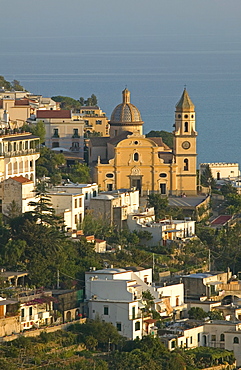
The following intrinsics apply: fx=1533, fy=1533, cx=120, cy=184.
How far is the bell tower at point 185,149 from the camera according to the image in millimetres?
57562

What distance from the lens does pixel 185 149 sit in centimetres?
5794

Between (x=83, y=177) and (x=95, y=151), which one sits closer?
(x=83, y=177)

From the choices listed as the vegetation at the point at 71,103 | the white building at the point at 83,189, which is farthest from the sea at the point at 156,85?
the white building at the point at 83,189

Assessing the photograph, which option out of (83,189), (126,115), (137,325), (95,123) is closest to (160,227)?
(83,189)

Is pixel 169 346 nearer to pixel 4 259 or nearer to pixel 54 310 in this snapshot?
pixel 54 310

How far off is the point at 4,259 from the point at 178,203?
14.8 metres

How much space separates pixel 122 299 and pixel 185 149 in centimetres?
2024

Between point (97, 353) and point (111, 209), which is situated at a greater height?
point (111, 209)

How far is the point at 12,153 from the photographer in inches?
1893

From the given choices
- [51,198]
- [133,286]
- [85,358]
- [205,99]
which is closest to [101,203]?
[51,198]

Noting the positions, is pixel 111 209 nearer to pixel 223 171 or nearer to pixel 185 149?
pixel 185 149

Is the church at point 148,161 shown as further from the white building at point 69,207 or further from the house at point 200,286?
the house at point 200,286

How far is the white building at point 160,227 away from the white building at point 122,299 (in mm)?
6513

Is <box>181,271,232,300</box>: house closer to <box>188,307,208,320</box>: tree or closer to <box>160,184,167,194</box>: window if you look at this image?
<box>188,307,208,320</box>: tree
